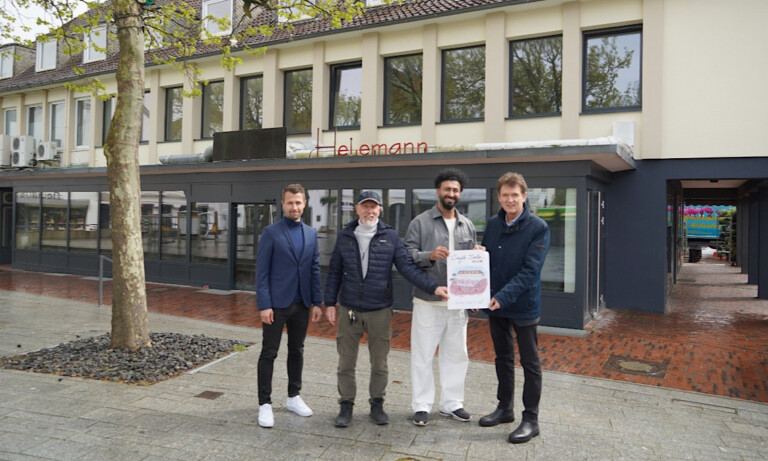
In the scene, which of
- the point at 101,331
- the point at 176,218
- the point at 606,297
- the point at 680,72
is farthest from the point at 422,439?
the point at 176,218

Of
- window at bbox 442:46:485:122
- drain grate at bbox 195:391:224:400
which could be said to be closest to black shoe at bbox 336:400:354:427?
drain grate at bbox 195:391:224:400

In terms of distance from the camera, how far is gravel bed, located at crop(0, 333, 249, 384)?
18.9ft

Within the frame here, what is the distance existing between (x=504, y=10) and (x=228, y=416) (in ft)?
32.2

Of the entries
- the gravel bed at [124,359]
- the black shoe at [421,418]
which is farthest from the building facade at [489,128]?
the black shoe at [421,418]

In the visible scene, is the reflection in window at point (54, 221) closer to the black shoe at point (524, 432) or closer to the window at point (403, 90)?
the window at point (403, 90)

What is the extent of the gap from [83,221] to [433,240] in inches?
609

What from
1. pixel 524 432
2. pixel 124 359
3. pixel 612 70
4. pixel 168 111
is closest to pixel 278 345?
pixel 524 432

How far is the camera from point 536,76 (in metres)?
11.3

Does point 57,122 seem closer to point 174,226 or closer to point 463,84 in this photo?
point 174,226

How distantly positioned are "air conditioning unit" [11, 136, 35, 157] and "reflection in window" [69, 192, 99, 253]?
2961 mm

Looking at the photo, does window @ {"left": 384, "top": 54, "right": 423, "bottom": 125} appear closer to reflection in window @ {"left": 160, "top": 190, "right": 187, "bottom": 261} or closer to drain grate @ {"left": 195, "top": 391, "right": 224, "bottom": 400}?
reflection in window @ {"left": 160, "top": 190, "right": 187, "bottom": 261}

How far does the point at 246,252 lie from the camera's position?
13328 millimetres

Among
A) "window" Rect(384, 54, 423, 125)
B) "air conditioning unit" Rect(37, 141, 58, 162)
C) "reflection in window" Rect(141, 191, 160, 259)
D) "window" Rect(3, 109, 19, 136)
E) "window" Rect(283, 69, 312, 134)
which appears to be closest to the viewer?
"window" Rect(384, 54, 423, 125)

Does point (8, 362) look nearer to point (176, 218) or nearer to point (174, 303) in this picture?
point (174, 303)
